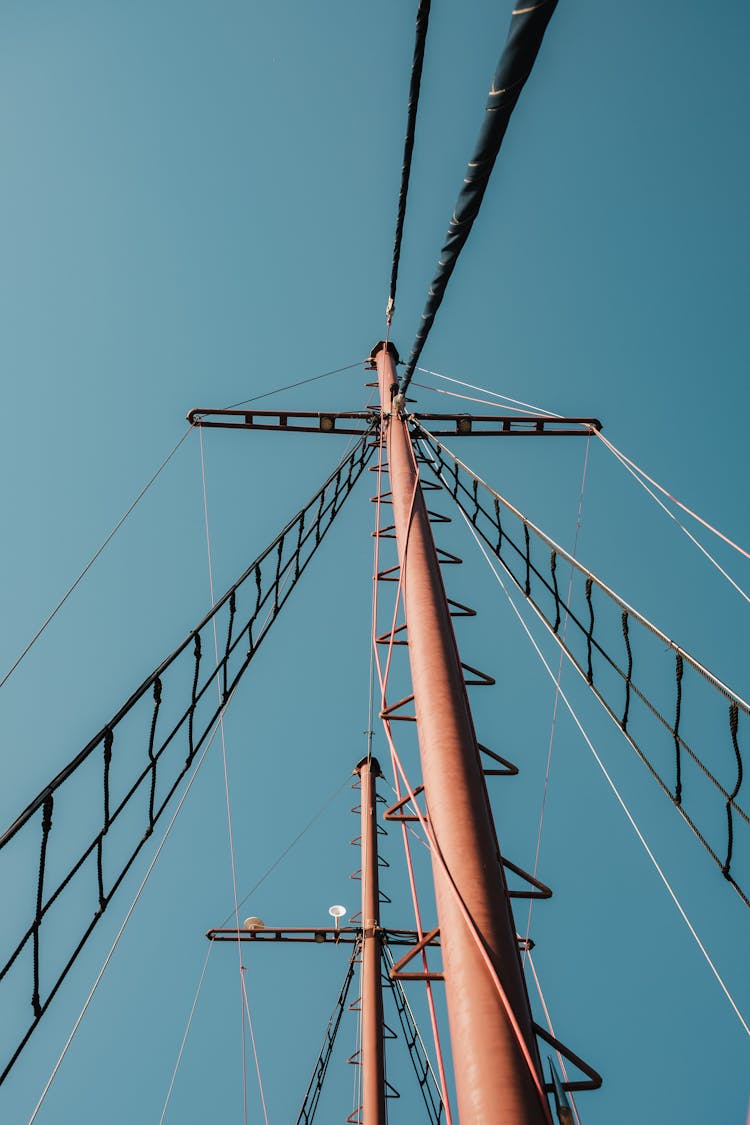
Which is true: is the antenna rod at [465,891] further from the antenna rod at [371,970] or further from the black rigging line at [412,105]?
the antenna rod at [371,970]

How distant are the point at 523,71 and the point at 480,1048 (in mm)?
3459

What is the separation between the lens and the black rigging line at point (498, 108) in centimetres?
194

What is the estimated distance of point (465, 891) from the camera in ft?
10.0

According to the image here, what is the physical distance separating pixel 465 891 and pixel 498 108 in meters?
3.16

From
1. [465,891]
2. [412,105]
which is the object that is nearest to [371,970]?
[465,891]

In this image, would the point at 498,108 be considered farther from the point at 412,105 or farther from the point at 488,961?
the point at 488,961

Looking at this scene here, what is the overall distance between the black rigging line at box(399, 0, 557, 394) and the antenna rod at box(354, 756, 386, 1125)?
31.9 ft

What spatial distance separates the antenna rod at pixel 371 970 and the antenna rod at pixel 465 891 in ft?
23.6

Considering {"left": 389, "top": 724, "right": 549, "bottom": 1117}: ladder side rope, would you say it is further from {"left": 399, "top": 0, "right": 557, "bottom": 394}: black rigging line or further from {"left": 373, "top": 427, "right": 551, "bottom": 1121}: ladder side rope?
{"left": 399, "top": 0, "right": 557, "bottom": 394}: black rigging line

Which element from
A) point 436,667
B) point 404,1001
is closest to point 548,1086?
point 436,667

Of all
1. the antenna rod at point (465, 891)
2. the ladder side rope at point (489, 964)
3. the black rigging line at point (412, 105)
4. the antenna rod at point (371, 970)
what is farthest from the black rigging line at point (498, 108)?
the antenna rod at point (371, 970)

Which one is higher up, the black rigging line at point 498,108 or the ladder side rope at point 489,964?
the black rigging line at point 498,108

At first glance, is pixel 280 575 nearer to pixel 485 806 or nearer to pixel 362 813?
pixel 485 806

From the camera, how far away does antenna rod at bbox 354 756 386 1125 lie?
8.49m
